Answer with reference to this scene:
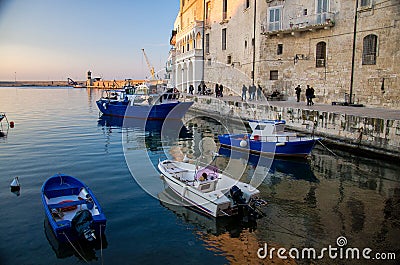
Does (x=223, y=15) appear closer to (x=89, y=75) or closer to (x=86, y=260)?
(x=86, y=260)

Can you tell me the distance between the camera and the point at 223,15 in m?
38.0

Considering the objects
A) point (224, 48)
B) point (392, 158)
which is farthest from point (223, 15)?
point (392, 158)

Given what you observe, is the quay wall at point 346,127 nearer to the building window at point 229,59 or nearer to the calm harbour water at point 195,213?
the calm harbour water at point 195,213

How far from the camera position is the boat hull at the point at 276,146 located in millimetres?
15008

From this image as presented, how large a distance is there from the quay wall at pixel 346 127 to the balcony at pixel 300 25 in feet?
21.7

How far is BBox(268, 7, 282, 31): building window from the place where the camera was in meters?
26.6

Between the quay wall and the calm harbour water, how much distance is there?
80 centimetres

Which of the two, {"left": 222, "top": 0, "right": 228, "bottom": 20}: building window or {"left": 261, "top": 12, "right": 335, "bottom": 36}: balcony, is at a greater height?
{"left": 222, "top": 0, "right": 228, "bottom": 20}: building window

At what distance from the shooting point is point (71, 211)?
26.3 feet

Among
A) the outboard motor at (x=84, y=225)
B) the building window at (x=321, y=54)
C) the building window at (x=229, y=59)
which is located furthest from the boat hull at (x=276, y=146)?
the building window at (x=229, y=59)

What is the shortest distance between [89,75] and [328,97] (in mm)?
150424

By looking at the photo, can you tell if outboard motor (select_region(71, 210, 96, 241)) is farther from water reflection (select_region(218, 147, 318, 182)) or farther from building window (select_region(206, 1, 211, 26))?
building window (select_region(206, 1, 211, 26))

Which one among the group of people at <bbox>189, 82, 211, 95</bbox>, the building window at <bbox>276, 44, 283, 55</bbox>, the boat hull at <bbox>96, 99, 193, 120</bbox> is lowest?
the boat hull at <bbox>96, 99, 193, 120</bbox>

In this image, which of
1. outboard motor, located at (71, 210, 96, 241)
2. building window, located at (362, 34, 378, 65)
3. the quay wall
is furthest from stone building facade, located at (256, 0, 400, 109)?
outboard motor, located at (71, 210, 96, 241)
